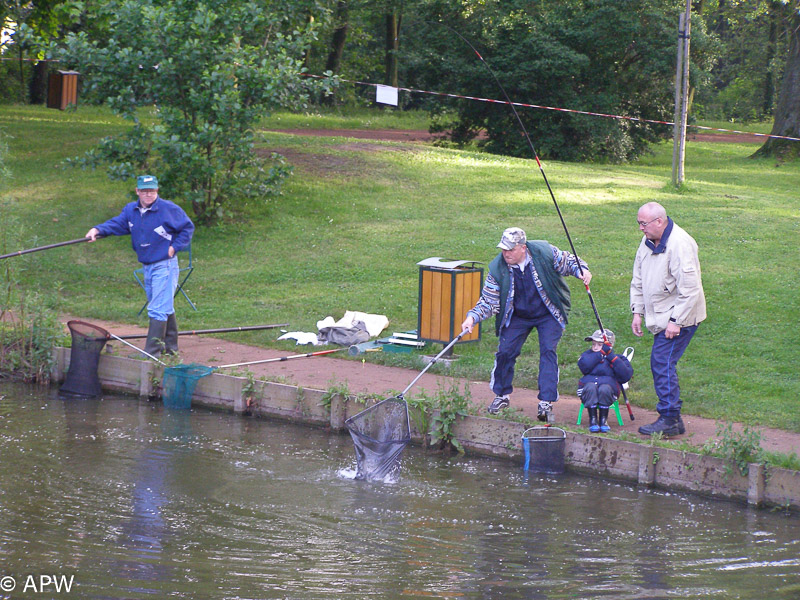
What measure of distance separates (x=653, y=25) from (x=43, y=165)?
1655 centimetres

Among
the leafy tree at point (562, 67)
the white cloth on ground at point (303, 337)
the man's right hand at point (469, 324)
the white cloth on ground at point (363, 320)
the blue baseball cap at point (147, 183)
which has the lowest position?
the white cloth on ground at point (303, 337)

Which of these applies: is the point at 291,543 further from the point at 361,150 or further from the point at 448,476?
the point at 361,150

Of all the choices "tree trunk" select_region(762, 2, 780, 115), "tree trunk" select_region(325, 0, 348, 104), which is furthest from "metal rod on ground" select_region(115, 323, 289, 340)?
"tree trunk" select_region(762, 2, 780, 115)

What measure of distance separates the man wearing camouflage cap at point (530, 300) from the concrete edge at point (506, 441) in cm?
37

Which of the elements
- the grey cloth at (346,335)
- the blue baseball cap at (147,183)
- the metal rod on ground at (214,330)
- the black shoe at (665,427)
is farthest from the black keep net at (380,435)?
the metal rod on ground at (214,330)

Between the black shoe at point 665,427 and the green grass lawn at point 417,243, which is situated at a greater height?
the green grass lawn at point 417,243

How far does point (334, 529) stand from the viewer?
6203mm

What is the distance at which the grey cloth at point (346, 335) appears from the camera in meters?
10.4

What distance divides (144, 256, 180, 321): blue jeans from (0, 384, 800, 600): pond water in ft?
5.58

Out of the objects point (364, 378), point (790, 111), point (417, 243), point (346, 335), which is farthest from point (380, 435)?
point (790, 111)

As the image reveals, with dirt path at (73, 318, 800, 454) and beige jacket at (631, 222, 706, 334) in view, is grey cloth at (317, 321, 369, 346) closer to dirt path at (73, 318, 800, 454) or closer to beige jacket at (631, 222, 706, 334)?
dirt path at (73, 318, 800, 454)

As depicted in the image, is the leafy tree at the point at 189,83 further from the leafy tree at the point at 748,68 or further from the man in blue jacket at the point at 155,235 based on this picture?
the leafy tree at the point at 748,68

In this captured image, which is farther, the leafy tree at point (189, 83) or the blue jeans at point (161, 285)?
the leafy tree at point (189, 83)

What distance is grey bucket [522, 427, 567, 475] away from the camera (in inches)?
283
